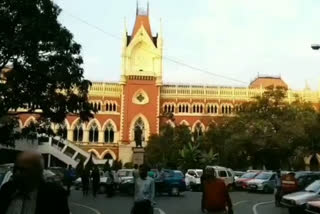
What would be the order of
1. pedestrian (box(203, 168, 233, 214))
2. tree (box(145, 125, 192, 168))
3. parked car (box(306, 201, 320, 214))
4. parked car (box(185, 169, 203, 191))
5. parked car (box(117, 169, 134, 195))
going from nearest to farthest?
pedestrian (box(203, 168, 233, 214))
parked car (box(306, 201, 320, 214))
parked car (box(117, 169, 134, 195))
parked car (box(185, 169, 203, 191))
tree (box(145, 125, 192, 168))

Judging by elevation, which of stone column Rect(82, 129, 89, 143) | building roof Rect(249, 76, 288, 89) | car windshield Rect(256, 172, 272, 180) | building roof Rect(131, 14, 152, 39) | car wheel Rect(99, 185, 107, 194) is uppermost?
building roof Rect(131, 14, 152, 39)

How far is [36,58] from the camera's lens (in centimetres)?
2011

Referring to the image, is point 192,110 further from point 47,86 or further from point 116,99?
point 47,86

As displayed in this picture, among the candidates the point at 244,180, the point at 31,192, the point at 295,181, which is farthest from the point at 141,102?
the point at 31,192

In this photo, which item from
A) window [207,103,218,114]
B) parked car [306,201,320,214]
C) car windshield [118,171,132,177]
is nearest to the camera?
parked car [306,201,320,214]

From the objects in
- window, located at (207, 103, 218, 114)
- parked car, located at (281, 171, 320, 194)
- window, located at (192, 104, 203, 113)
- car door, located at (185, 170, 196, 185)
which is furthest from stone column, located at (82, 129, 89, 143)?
parked car, located at (281, 171, 320, 194)

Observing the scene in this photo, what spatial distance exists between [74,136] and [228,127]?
30670 millimetres

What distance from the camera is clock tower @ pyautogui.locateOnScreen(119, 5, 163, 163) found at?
78.2 m

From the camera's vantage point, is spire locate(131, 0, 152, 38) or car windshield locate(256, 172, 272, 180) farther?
spire locate(131, 0, 152, 38)

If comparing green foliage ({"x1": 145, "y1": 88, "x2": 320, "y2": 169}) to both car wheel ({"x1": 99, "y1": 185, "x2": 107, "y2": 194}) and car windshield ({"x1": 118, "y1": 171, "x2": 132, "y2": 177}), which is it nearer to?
car wheel ({"x1": 99, "y1": 185, "x2": 107, "y2": 194})

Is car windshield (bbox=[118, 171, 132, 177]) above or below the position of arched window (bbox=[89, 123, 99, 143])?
below

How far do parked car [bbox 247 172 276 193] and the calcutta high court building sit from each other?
40.8m

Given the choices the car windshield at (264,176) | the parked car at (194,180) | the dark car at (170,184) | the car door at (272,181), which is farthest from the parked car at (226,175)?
the dark car at (170,184)

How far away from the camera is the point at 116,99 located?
81.0 m
